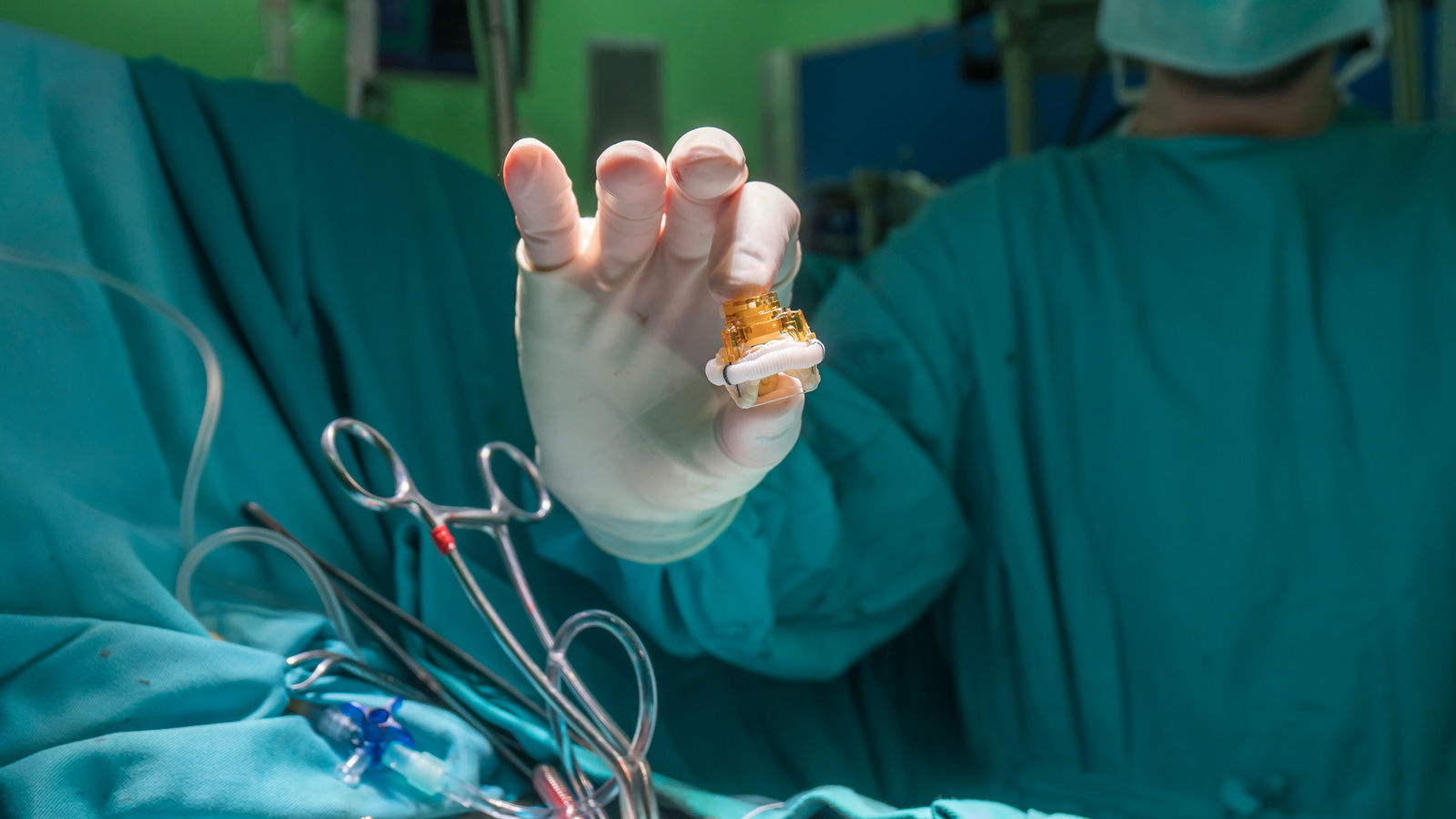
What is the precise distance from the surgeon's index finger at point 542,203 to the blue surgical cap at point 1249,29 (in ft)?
3.20

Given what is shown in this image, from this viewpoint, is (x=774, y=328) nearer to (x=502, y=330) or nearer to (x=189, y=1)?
(x=502, y=330)

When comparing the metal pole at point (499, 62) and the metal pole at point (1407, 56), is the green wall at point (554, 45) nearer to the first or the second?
the metal pole at point (499, 62)

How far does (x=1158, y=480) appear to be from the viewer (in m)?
1.03

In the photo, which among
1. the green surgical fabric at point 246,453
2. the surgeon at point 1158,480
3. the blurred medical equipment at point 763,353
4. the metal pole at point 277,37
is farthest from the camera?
the metal pole at point 277,37

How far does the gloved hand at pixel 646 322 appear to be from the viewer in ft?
1.77

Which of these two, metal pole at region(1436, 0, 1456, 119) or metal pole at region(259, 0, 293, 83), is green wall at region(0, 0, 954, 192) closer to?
metal pole at region(259, 0, 293, 83)

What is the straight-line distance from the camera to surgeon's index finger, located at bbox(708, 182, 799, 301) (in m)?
0.53

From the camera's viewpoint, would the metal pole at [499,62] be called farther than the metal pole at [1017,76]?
No

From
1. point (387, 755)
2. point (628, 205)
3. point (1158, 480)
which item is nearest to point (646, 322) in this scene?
point (628, 205)

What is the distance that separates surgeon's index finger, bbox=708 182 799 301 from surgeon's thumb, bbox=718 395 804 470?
Result: 91 mm

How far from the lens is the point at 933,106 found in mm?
2537

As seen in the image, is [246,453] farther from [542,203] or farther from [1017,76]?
[1017,76]

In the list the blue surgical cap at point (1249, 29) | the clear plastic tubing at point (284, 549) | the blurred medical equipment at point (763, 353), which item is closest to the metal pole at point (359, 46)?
the clear plastic tubing at point (284, 549)

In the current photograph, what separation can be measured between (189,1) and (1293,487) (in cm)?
144
